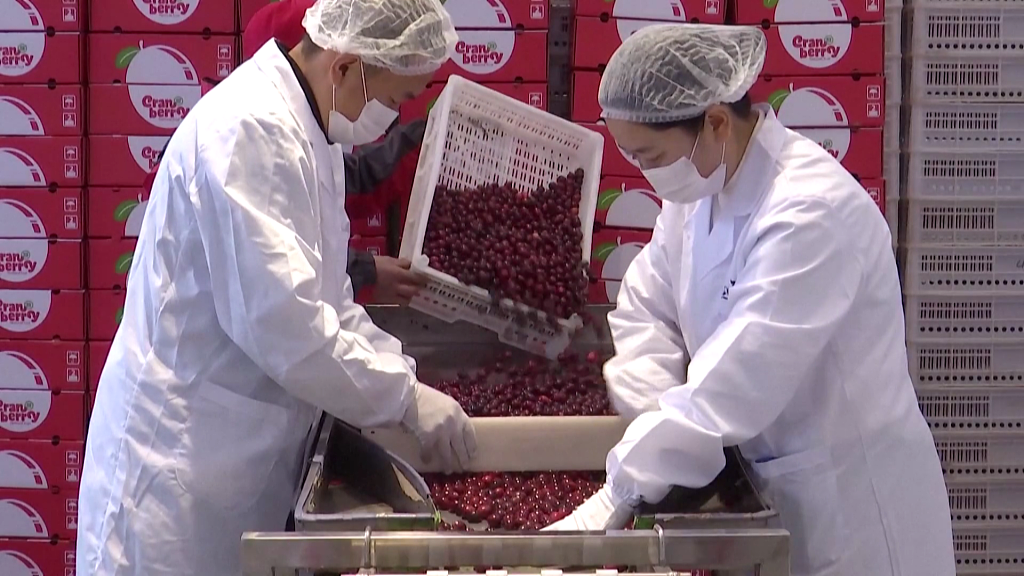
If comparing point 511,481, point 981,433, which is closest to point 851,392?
point 511,481

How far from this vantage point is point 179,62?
2545 millimetres

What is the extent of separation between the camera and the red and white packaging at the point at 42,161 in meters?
2.58

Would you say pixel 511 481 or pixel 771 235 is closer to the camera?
pixel 771 235

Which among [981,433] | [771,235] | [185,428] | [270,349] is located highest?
[771,235]

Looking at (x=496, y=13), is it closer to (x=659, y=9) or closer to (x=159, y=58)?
(x=659, y=9)

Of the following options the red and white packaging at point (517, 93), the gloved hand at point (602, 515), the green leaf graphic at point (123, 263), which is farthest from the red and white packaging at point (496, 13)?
the gloved hand at point (602, 515)

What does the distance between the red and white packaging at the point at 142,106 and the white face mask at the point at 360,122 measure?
1022mm

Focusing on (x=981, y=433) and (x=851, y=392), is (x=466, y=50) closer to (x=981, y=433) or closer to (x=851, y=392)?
(x=851, y=392)

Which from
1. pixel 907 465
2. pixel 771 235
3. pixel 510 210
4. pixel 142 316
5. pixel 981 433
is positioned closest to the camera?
pixel 771 235

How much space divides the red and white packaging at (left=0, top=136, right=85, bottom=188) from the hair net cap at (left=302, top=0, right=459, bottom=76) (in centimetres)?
120

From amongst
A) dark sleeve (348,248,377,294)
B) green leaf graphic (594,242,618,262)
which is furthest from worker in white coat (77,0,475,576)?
green leaf graphic (594,242,618,262)

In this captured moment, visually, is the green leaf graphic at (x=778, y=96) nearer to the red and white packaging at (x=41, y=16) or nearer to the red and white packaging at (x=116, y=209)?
the red and white packaging at (x=116, y=209)

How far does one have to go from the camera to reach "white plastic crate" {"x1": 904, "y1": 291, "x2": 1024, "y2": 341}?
2.72 metres

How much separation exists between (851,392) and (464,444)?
630mm
